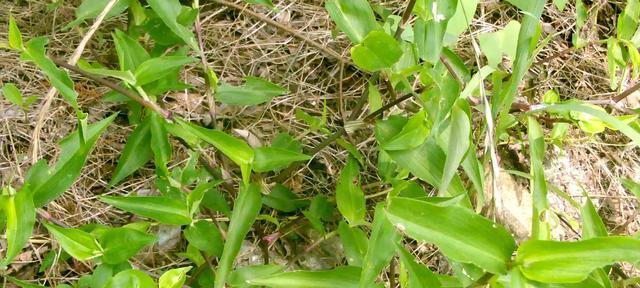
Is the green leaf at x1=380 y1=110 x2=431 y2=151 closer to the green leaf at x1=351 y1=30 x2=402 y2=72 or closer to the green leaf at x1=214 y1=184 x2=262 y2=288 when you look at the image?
the green leaf at x1=351 y1=30 x2=402 y2=72

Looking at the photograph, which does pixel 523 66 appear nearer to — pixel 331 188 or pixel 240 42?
pixel 331 188

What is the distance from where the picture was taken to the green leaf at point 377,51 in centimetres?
100

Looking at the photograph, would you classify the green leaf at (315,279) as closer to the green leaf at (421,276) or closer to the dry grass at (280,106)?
the green leaf at (421,276)

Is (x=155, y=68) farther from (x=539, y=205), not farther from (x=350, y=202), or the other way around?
(x=539, y=205)

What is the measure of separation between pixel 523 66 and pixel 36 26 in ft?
3.37

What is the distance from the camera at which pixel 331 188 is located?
1.34 meters

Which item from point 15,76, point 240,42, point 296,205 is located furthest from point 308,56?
point 15,76

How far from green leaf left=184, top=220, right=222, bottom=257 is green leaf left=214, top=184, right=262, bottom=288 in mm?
60

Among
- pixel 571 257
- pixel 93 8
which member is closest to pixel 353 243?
pixel 571 257

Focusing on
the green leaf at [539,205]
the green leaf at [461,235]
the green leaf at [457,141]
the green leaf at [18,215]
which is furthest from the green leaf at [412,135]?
→ the green leaf at [18,215]

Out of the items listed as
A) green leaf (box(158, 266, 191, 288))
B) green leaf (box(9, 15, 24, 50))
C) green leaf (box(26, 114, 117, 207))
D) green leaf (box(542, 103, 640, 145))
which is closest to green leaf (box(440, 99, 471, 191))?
green leaf (box(542, 103, 640, 145))

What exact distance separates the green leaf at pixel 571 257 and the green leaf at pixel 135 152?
2.20 ft

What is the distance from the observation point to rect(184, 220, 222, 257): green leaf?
3.63 feet

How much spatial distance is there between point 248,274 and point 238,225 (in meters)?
0.11
